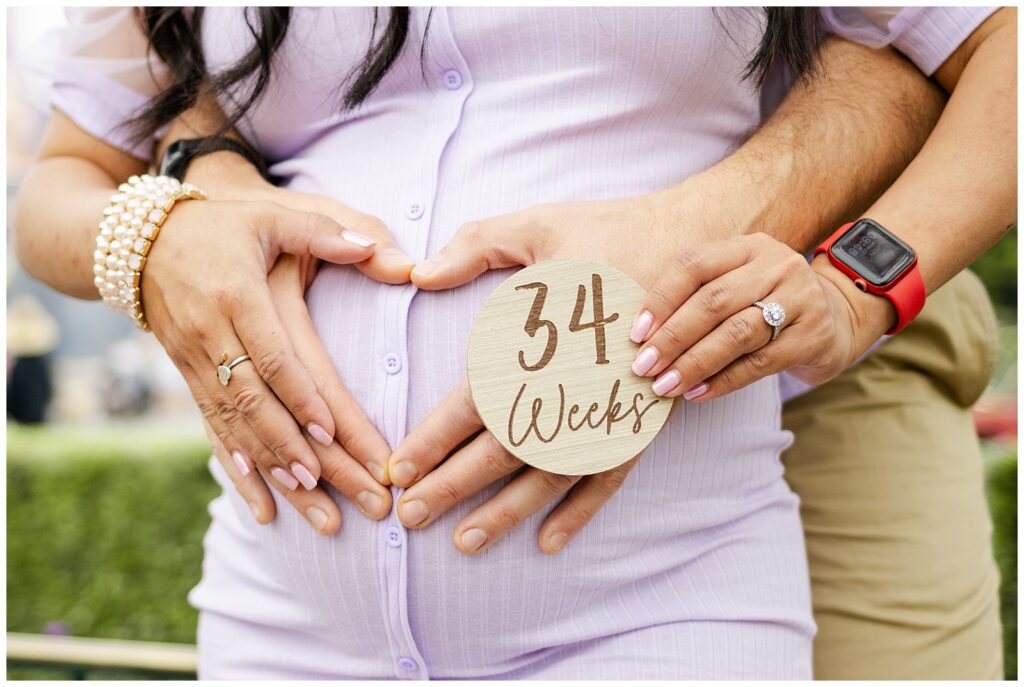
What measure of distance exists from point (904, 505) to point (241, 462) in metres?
1.02

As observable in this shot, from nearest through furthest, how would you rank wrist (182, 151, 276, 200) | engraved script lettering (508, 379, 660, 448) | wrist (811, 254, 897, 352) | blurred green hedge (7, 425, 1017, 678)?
engraved script lettering (508, 379, 660, 448)
wrist (811, 254, 897, 352)
wrist (182, 151, 276, 200)
blurred green hedge (7, 425, 1017, 678)

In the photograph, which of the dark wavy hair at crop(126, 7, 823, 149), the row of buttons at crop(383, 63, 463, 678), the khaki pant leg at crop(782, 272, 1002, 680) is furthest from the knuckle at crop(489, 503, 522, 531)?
the khaki pant leg at crop(782, 272, 1002, 680)

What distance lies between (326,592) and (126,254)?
47 cm

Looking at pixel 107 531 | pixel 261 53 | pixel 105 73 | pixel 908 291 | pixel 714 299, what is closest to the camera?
pixel 714 299

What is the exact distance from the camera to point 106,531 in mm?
3648

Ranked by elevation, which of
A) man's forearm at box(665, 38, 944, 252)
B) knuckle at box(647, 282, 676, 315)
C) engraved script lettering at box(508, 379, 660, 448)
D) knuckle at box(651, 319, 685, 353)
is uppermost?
man's forearm at box(665, 38, 944, 252)

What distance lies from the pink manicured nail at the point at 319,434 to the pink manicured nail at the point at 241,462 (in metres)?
0.13

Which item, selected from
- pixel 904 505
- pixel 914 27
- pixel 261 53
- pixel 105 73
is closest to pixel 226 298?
pixel 261 53

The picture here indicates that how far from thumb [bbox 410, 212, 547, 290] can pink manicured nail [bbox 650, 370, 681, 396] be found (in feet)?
0.62

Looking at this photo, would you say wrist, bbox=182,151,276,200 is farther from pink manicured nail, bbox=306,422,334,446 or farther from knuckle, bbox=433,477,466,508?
knuckle, bbox=433,477,466,508

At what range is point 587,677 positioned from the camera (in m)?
1.00

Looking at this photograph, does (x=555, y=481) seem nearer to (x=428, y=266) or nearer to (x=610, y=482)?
(x=610, y=482)

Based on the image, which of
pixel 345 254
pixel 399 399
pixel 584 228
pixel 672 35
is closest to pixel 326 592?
pixel 399 399

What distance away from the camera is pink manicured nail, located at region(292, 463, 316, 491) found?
97 cm
